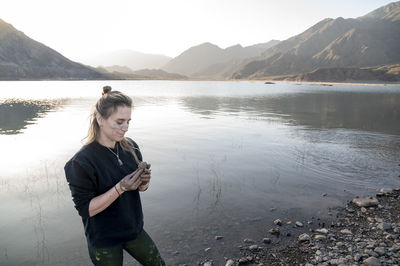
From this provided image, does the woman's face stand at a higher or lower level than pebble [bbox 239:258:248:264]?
higher

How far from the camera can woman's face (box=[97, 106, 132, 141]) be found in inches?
155

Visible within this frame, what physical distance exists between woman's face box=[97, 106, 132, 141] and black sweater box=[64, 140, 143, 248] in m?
0.20

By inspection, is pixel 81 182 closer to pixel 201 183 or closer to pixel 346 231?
pixel 346 231

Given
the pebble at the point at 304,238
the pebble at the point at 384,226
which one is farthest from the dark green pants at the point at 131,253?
the pebble at the point at 384,226

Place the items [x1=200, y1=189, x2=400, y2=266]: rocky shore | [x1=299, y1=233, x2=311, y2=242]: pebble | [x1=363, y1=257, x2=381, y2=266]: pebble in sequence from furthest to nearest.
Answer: [x1=299, y1=233, x2=311, y2=242]: pebble < [x1=200, y1=189, x2=400, y2=266]: rocky shore < [x1=363, y1=257, x2=381, y2=266]: pebble

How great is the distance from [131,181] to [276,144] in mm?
18692

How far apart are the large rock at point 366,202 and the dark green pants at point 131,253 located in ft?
29.3

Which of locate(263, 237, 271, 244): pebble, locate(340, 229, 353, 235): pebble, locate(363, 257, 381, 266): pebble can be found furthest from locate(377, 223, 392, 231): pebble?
locate(263, 237, 271, 244): pebble

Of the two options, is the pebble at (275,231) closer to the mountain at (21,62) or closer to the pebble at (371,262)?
the pebble at (371,262)

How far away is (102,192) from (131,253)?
1305 millimetres

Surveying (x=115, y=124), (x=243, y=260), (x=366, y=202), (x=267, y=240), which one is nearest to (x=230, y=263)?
(x=243, y=260)

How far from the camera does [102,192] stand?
12.4ft

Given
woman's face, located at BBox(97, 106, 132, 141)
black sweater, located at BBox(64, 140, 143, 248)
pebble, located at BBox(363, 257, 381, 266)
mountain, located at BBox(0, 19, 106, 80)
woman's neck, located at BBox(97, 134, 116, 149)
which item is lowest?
pebble, located at BBox(363, 257, 381, 266)

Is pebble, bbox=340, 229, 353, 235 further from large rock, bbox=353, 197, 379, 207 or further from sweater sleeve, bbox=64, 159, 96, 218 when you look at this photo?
sweater sleeve, bbox=64, 159, 96, 218
